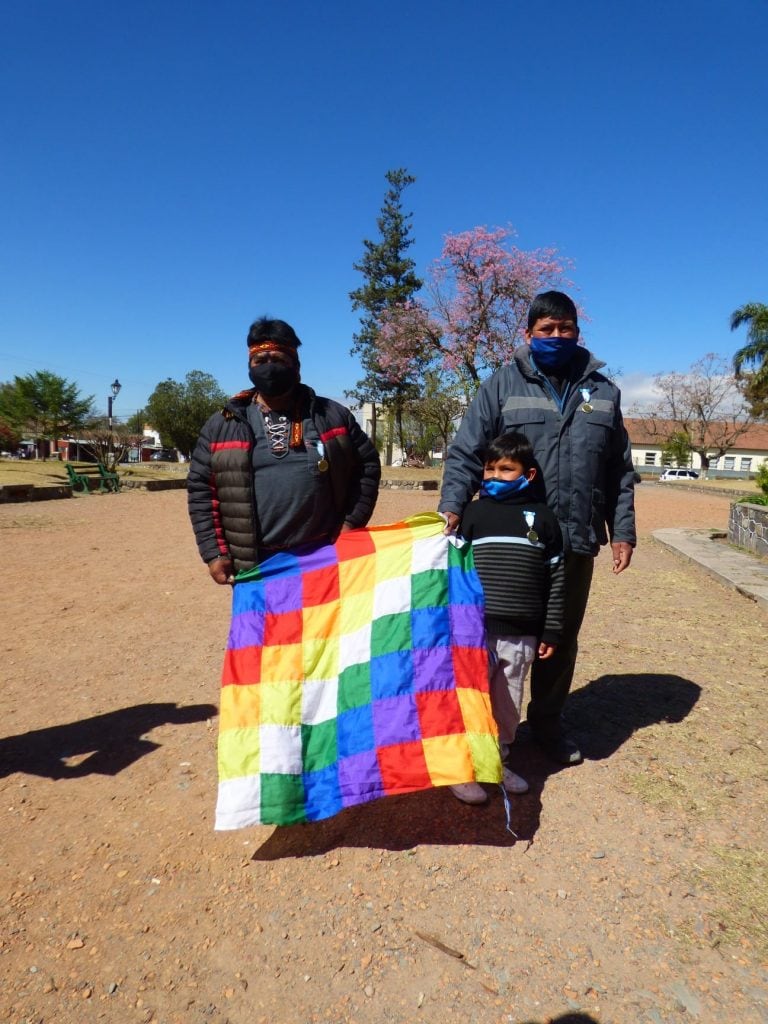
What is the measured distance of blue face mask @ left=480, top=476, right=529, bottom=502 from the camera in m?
2.54

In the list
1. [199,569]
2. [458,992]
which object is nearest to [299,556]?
[458,992]

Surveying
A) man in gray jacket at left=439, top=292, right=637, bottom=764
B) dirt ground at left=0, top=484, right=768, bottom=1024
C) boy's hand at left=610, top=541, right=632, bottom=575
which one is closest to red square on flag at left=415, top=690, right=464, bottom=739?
dirt ground at left=0, top=484, right=768, bottom=1024

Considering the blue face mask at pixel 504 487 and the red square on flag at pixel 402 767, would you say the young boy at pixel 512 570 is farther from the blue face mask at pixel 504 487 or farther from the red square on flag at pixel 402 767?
the red square on flag at pixel 402 767

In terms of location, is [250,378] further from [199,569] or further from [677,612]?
[199,569]

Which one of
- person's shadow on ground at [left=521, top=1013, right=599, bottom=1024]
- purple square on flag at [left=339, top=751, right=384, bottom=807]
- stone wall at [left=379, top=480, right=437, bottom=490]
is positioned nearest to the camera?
person's shadow on ground at [left=521, top=1013, right=599, bottom=1024]

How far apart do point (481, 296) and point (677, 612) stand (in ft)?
65.6

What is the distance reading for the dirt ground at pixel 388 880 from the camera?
5.64 feet

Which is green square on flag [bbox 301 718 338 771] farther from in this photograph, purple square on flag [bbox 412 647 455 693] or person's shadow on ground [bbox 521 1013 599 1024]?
person's shadow on ground [bbox 521 1013 599 1024]

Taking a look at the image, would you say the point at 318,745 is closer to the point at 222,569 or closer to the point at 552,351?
the point at 222,569

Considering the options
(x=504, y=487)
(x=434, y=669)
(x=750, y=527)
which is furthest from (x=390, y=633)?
(x=750, y=527)

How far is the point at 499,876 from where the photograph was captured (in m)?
2.19

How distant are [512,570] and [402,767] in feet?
2.83

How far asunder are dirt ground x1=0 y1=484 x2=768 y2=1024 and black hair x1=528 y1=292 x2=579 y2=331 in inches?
81.5

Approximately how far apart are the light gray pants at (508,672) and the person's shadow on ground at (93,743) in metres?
1.74
